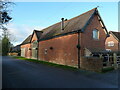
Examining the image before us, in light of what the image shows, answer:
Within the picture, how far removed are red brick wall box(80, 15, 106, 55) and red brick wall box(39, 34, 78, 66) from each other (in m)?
1.26

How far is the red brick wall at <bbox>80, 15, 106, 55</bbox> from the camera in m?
15.4

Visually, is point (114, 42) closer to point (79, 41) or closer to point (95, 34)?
point (95, 34)

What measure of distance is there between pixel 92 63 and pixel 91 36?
543 centimetres

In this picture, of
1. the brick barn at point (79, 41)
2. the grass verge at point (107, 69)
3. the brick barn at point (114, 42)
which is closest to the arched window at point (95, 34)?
the brick barn at point (79, 41)

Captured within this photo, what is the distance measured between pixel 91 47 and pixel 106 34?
15.4 feet

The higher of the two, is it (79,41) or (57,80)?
(79,41)

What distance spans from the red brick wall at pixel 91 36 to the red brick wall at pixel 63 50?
1260 millimetres

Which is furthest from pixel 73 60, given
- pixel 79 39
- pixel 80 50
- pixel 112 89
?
pixel 112 89

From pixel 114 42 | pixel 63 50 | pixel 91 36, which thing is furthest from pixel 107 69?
pixel 114 42

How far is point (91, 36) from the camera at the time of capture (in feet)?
53.8

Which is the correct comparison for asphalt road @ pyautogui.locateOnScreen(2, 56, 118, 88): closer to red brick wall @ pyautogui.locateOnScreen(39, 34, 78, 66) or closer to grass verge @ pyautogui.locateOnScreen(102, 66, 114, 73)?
grass verge @ pyautogui.locateOnScreen(102, 66, 114, 73)

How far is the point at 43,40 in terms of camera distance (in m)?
24.8

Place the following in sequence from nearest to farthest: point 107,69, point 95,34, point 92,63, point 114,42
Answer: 1. point 107,69
2. point 92,63
3. point 95,34
4. point 114,42

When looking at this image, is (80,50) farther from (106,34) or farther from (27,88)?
(27,88)
